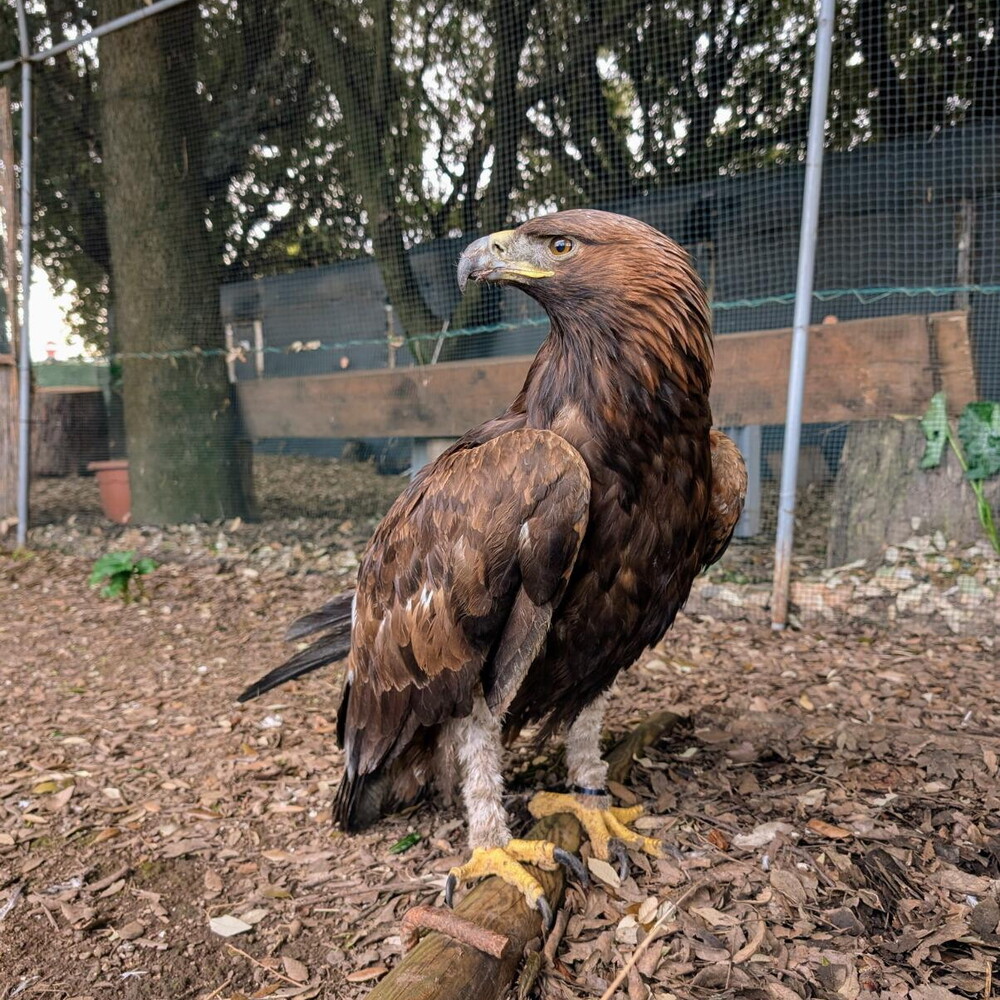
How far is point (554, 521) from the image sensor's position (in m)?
1.75

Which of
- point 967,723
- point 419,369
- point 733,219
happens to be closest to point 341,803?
point 967,723

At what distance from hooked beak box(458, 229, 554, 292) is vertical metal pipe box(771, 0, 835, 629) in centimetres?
241

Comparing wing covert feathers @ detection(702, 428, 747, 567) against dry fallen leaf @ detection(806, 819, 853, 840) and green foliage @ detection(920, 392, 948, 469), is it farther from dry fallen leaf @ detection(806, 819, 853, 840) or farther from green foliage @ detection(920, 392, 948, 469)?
green foliage @ detection(920, 392, 948, 469)

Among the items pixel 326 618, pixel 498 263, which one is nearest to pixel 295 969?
pixel 326 618

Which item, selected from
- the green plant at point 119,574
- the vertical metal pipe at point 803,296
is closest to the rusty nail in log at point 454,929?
Answer: the vertical metal pipe at point 803,296

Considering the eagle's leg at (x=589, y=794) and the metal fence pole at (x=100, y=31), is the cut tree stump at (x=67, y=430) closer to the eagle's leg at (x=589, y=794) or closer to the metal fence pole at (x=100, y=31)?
the metal fence pole at (x=100, y=31)

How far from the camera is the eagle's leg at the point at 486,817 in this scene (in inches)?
82.3

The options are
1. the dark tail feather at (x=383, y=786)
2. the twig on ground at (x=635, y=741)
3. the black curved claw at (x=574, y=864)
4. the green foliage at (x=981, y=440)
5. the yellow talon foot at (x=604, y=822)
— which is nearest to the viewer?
the black curved claw at (x=574, y=864)

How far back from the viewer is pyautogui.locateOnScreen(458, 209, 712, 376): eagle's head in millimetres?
1889

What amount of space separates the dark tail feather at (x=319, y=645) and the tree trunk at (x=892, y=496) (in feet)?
10.8

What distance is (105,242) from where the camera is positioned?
7.09 metres

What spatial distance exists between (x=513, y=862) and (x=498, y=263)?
1.59 m

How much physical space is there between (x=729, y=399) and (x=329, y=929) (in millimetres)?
3431

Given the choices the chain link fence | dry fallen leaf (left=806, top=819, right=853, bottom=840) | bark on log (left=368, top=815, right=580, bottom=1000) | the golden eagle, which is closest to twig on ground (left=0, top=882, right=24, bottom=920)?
the golden eagle
